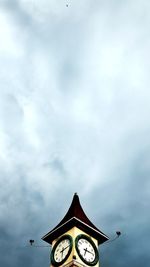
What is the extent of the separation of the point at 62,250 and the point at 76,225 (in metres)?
2.44

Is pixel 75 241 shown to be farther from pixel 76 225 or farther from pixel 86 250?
pixel 76 225

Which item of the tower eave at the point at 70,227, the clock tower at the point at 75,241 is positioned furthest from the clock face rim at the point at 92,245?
the tower eave at the point at 70,227

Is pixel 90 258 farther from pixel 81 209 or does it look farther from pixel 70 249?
pixel 81 209

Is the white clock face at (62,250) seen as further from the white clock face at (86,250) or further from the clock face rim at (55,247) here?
the white clock face at (86,250)

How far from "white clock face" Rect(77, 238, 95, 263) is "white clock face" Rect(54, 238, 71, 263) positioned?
1013mm

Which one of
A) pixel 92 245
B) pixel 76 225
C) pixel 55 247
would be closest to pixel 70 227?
pixel 76 225

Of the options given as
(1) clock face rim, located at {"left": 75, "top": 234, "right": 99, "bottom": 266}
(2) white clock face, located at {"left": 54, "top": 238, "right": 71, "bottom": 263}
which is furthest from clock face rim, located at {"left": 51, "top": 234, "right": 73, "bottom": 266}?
(1) clock face rim, located at {"left": 75, "top": 234, "right": 99, "bottom": 266}

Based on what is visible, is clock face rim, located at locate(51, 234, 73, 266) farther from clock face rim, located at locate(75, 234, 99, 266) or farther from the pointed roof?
the pointed roof

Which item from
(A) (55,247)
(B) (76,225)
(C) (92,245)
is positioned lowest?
(C) (92,245)

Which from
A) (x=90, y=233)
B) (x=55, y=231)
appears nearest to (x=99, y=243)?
(x=90, y=233)

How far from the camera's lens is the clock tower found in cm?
3603

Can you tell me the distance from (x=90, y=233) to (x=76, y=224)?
1.88 meters

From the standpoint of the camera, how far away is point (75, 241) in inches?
1442

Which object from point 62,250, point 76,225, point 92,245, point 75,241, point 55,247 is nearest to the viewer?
point 75,241
